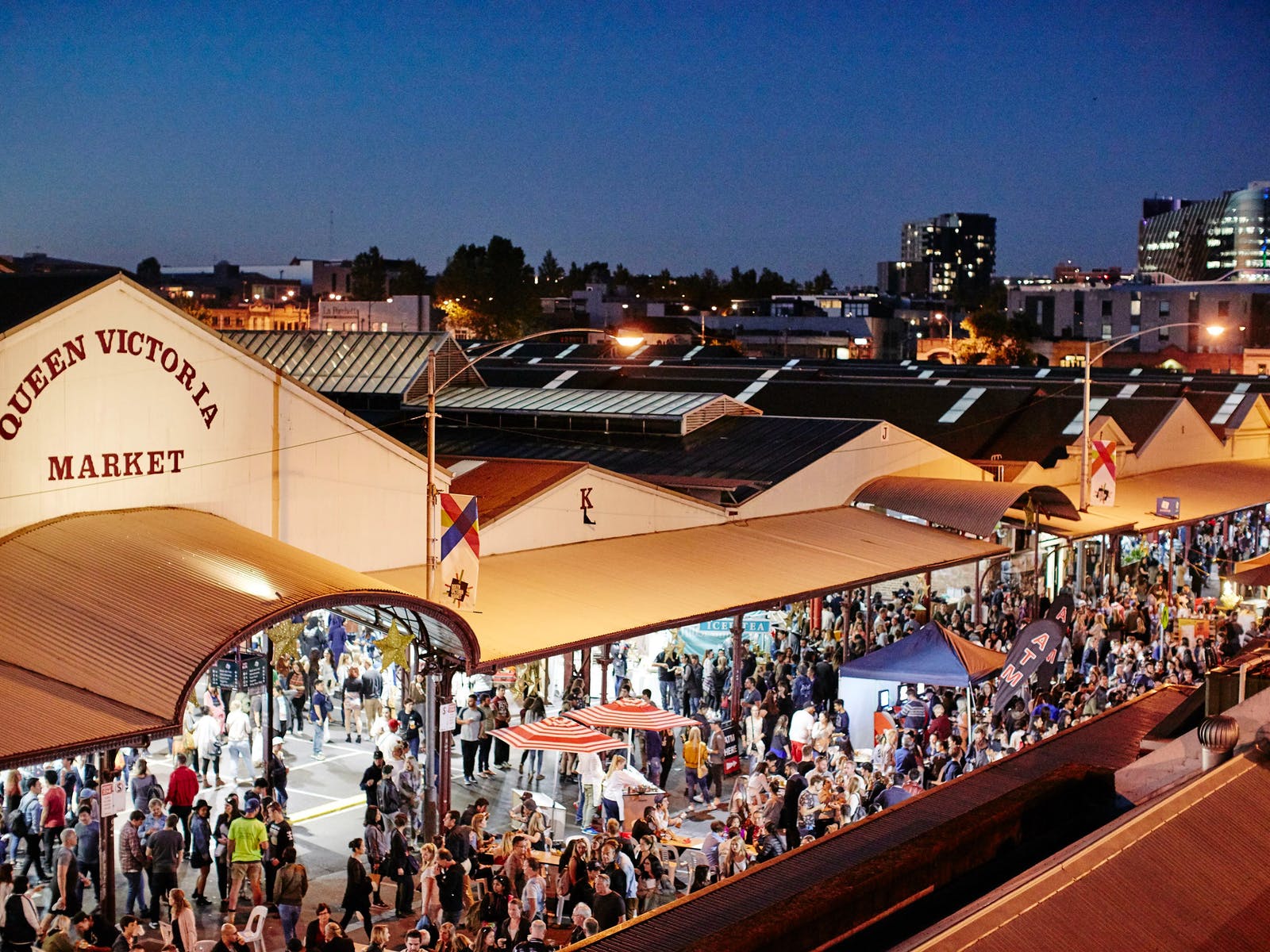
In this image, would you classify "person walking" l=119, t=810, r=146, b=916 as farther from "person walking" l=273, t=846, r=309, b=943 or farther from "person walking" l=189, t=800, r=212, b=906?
"person walking" l=273, t=846, r=309, b=943

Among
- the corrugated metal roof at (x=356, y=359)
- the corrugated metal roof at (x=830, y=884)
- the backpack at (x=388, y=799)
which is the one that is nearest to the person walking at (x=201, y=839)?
the backpack at (x=388, y=799)

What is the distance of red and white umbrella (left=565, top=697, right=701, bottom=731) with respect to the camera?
2119cm

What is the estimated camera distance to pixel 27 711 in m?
Result: 14.2

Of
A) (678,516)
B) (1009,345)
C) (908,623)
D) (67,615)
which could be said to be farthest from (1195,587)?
(1009,345)

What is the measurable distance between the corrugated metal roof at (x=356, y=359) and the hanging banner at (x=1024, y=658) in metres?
18.0

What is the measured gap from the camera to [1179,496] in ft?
139

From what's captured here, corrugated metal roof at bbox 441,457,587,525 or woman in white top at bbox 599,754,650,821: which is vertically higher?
corrugated metal roof at bbox 441,457,587,525

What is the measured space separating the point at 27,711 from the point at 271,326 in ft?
417

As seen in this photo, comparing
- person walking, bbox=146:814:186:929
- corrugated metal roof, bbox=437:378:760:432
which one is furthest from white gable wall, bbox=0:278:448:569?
corrugated metal roof, bbox=437:378:760:432

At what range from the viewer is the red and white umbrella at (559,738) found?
19.9 metres

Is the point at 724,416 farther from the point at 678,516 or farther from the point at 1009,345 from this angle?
the point at 1009,345

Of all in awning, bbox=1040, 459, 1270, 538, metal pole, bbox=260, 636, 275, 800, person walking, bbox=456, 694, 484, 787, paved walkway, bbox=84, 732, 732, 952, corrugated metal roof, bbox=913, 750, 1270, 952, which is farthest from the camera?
awning, bbox=1040, 459, 1270, 538

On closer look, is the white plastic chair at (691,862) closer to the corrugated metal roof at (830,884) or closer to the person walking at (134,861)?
the corrugated metal roof at (830,884)

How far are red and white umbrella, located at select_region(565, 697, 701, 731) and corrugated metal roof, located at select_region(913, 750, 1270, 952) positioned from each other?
37.3ft
